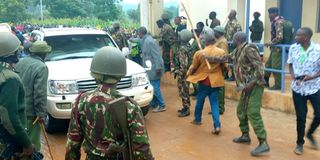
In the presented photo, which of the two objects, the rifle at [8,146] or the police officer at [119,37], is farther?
the police officer at [119,37]

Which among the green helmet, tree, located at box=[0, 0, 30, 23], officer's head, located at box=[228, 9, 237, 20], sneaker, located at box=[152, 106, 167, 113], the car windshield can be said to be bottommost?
sneaker, located at box=[152, 106, 167, 113]

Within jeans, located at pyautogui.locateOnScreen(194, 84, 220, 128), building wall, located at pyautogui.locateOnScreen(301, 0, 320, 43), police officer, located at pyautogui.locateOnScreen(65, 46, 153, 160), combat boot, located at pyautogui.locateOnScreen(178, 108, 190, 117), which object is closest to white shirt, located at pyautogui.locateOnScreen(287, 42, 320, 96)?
jeans, located at pyautogui.locateOnScreen(194, 84, 220, 128)

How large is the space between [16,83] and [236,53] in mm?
3364

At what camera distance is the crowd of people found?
95.3 inches

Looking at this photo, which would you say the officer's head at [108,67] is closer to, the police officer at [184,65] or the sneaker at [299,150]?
the sneaker at [299,150]

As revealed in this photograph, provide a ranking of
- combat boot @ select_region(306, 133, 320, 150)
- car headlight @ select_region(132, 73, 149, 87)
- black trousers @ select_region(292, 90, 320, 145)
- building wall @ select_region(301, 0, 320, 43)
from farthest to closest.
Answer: building wall @ select_region(301, 0, 320, 43), car headlight @ select_region(132, 73, 149, 87), combat boot @ select_region(306, 133, 320, 150), black trousers @ select_region(292, 90, 320, 145)

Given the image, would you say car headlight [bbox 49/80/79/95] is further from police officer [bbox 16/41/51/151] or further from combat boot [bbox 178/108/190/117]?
combat boot [bbox 178/108/190/117]

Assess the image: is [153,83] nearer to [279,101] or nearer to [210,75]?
[210,75]

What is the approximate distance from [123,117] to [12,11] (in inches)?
1624

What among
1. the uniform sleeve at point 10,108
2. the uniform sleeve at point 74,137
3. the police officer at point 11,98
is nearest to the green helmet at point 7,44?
the police officer at point 11,98

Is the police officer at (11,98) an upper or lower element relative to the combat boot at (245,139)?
upper

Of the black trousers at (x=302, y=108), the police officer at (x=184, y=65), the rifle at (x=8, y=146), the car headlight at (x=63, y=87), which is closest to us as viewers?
the rifle at (x=8, y=146)

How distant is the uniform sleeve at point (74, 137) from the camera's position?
255 centimetres

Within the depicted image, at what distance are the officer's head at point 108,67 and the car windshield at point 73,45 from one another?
4.62 metres
